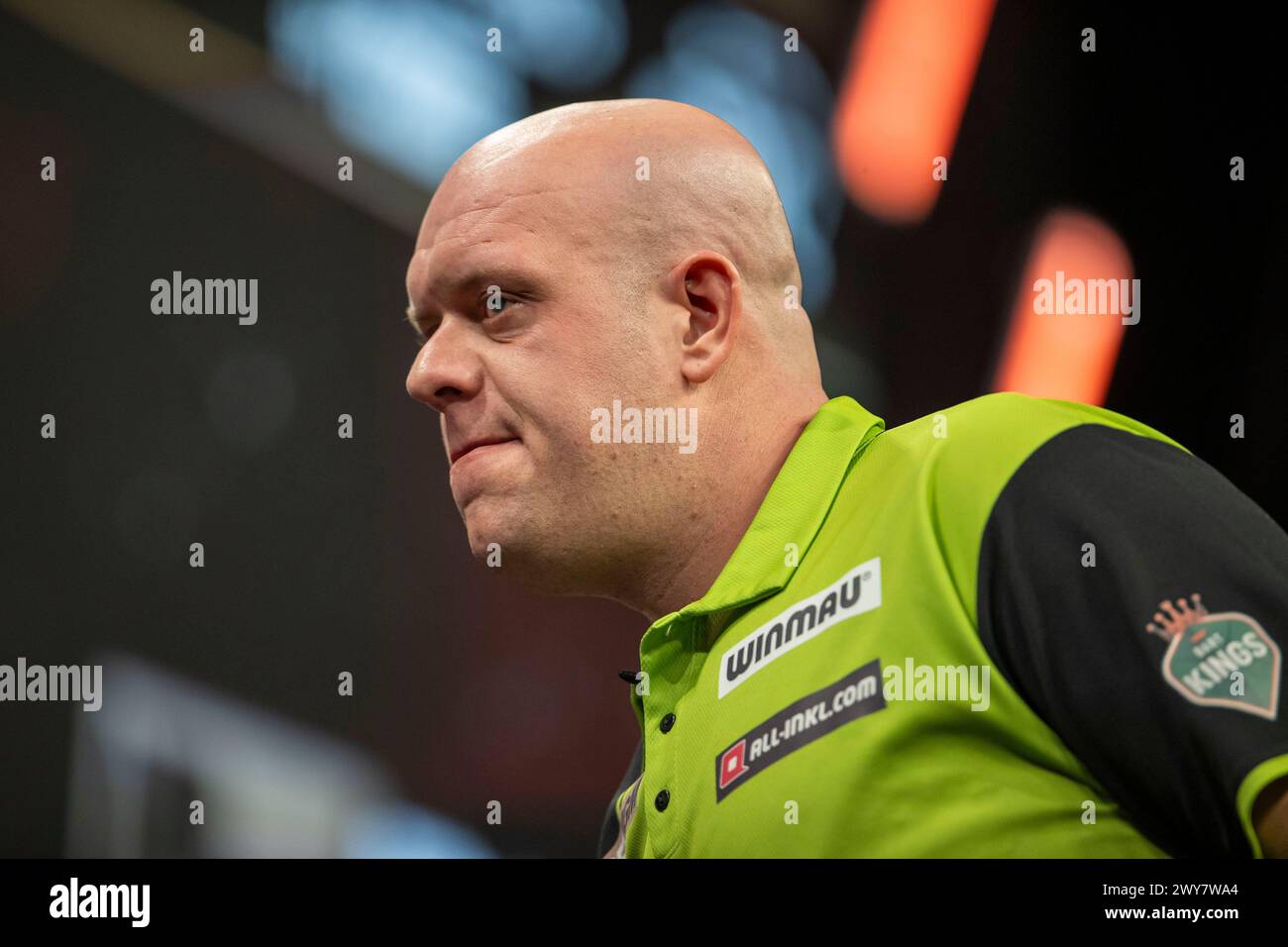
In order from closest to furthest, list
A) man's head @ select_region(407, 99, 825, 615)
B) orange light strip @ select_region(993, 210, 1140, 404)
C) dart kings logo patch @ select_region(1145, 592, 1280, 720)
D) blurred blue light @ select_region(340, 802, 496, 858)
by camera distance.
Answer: dart kings logo patch @ select_region(1145, 592, 1280, 720) → man's head @ select_region(407, 99, 825, 615) → orange light strip @ select_region(993, 210, 1140, 404) → blurred blue light @ select_region(340, 802, 496, 858)

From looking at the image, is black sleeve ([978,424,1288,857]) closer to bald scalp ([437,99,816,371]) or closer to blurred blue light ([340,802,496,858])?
bald scalp ([437,99,816,371])

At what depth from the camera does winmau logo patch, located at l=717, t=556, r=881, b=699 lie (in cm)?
124

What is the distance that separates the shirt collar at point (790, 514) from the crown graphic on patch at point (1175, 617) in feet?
1.43

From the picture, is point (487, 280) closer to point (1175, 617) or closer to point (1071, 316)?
point (1175, 617)

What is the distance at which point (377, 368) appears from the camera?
7.42 feet

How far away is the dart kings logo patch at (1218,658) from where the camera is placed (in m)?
0.98

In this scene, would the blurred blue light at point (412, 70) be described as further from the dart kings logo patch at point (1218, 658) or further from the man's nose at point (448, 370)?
the dart kings logo patch at point (1218, 658)

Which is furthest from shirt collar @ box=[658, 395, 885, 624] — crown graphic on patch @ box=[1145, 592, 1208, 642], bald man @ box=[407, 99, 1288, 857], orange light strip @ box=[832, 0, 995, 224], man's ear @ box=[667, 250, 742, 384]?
orange light strip @ box=[832, 0, 995, 224]

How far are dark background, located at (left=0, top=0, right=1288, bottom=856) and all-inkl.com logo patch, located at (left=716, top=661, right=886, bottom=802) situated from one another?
2.98 ft

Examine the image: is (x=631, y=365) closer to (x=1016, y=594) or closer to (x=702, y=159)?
(x=702, y=159)

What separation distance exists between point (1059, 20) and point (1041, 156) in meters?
0.24

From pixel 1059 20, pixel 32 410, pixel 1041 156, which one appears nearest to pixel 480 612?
pixel 32 410

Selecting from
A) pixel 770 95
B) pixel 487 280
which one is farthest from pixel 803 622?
pixel 770 95

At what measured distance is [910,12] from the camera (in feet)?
6.93
